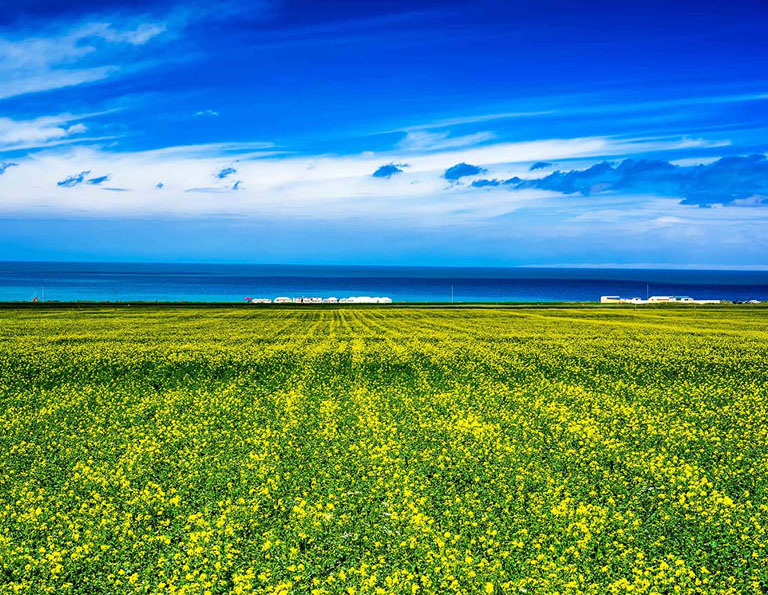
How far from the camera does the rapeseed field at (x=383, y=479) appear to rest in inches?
430

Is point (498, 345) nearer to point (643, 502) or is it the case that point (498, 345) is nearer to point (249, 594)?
point (643, 502)

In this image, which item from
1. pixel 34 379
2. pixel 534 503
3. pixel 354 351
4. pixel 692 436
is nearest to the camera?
pixel 534 503

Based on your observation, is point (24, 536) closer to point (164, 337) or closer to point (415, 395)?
point (415, 395)

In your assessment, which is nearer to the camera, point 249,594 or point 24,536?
point 249,594

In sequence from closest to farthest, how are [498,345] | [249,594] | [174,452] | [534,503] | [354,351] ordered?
[249,594] < [534,503] < [174,452] < [354,351] < [498,345]

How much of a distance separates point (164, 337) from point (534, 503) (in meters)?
45.1

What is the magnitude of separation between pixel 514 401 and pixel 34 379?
24.4 m

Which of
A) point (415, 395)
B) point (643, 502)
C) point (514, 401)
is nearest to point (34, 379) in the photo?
point (415, 395)

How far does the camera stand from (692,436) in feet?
65.6

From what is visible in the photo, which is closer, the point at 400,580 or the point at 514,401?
the point at 400,580

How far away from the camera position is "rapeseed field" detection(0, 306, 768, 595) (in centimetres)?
1093

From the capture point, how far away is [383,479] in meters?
15.6

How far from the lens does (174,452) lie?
1831 centimetres

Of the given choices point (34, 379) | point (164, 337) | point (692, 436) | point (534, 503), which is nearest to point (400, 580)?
point (534, 503)
